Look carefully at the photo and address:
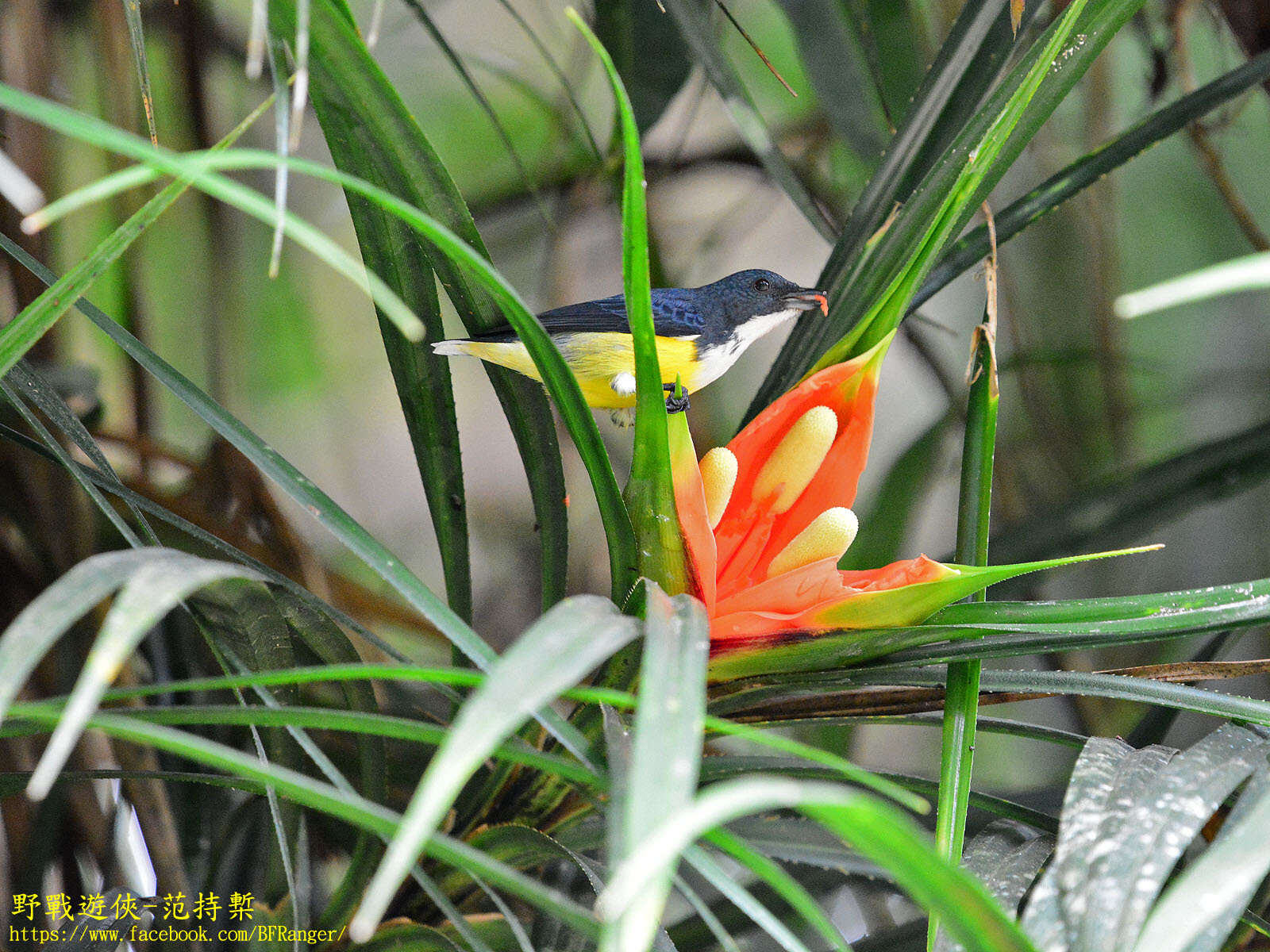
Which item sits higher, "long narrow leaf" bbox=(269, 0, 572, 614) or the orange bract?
"long narrow leaf" bbox=(269, 0, 572, 614)

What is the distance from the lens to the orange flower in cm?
39

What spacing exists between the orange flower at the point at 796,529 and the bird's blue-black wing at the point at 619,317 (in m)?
0.13

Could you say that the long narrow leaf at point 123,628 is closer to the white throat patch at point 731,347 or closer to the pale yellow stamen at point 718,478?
the pale yellow stamen at point 718,478

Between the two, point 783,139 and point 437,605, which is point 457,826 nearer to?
point 437,605

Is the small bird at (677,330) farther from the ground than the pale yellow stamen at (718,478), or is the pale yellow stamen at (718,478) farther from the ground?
the small bird at (677,330)

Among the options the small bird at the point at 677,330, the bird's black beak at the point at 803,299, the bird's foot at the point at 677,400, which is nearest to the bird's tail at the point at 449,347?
the small bird at the point at 677,330

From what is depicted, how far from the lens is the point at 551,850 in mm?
442

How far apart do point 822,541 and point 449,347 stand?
23cm

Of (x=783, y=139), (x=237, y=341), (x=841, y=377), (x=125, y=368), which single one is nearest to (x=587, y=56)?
(x=783, y=139)

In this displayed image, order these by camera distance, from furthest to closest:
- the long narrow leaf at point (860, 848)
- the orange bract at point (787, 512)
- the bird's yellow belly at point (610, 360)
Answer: the bird's yellow belly at point (610, 360)
the orange bract at point (787, 512)
the long narrow leaf at point (860, 848)

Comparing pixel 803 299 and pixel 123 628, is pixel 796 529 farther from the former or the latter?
pixel 123 628

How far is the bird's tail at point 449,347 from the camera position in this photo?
486 millimetres

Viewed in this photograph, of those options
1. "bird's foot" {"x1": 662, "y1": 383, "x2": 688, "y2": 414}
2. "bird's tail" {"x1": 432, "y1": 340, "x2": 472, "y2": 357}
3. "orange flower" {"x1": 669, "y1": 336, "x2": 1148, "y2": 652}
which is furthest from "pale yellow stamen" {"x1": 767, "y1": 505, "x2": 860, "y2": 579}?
"bird's tail" {"x1": 432, "y1": 340, "x2": 472, "y2": 357}

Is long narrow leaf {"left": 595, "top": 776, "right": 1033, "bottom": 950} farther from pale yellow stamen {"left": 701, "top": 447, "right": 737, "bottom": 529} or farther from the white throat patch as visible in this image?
the white throat patch
